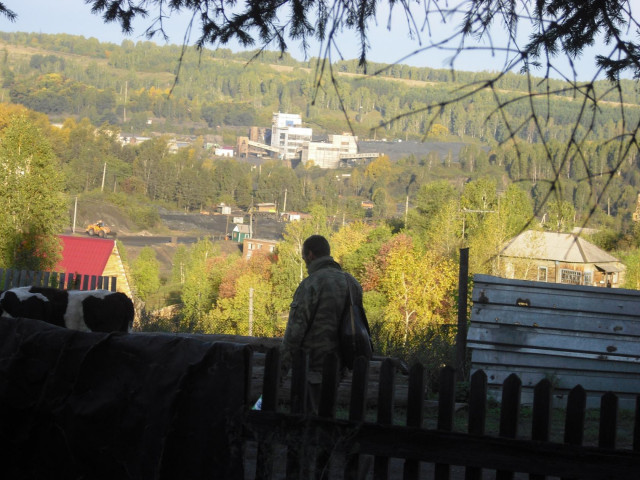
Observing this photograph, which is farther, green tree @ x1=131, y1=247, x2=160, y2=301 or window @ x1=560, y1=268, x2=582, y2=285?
green tree @ x1=131, y1=247, x2=160, y2=301

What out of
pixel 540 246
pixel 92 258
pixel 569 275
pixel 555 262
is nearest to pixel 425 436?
pixel 92 258

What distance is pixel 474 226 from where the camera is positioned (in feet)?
236

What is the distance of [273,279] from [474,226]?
19.0 meters

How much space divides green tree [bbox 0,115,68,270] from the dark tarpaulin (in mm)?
29423

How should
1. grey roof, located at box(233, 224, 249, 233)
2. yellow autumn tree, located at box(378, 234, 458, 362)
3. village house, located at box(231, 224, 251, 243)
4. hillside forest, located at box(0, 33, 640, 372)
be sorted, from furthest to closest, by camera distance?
grey roof, located at box(233, 224, 249, 233), village house, located at box(231, 224, 251, 243), yellow autumn tree, located at box(378, 234, 458, 362), hillside forest, located at box(0, 33, 640, 372)

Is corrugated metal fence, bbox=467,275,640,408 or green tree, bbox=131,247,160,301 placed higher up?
corrugated metal fence, bbox=467,275,640,408

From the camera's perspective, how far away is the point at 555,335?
25.5 ft

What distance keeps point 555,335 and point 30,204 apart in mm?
29014

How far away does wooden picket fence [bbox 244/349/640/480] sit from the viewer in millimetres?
2996

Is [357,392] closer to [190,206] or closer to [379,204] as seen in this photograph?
[379,204]

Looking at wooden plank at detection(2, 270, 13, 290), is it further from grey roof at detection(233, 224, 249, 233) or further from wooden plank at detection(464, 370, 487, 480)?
grey roof at detection(233, 224, 249, 233)

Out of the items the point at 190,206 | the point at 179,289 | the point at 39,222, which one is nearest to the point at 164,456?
the point at 39,222

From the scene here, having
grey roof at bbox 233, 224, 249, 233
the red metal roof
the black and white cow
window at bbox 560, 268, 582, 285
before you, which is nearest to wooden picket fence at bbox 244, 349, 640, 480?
the black and white cow

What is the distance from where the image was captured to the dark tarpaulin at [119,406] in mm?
2979
